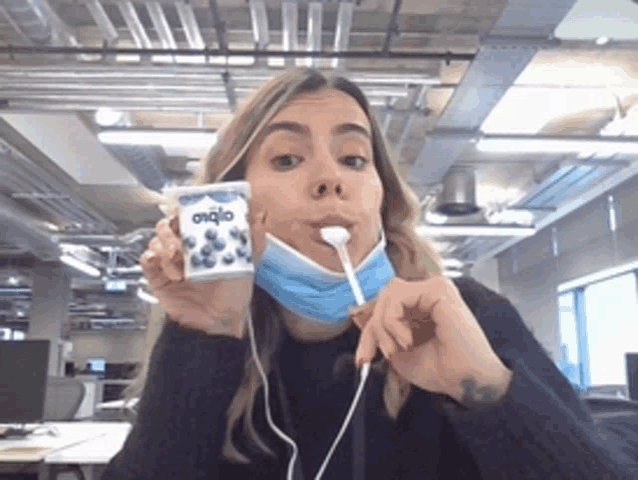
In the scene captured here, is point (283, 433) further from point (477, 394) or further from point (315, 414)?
point (477, 394)

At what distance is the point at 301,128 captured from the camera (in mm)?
873

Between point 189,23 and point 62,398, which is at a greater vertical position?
point 189,23

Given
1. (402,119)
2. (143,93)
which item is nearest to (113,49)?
(143,93)

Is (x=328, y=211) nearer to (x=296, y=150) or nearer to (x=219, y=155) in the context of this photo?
(x=296, y=150)

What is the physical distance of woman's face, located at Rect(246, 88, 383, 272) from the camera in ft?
2.65

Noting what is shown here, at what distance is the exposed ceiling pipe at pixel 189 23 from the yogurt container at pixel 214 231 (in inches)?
115

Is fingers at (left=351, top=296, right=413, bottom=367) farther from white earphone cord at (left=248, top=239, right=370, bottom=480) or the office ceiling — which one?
the office ceiling

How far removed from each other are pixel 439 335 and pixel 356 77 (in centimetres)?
243

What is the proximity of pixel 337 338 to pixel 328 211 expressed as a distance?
0.65ft

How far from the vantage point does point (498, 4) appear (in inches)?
155

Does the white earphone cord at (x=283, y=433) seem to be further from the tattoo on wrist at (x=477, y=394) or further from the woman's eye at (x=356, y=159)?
the woman's eye at (x=356, y=159)

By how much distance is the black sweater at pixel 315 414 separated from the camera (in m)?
0.76

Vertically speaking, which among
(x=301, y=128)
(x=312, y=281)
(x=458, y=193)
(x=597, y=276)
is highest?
(x=458, y=193)

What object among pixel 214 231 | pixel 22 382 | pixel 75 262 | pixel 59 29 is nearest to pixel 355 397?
pixel 214 231
